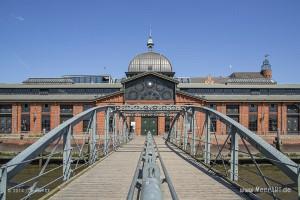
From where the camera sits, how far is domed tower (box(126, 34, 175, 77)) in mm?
63531

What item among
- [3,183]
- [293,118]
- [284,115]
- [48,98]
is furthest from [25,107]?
[3,183]

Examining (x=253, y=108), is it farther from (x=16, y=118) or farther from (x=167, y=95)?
(x=16, y=118)

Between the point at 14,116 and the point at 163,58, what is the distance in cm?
2565

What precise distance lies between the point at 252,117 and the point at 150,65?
1846 centimetres

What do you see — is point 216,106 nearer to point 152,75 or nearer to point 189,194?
point 152,75

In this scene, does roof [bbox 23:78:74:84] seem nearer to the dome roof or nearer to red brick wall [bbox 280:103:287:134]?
the dome roof

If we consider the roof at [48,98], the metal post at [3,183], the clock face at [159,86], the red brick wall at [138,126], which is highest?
the clock face at [159,86]

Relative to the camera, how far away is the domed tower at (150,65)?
6353 centimetres

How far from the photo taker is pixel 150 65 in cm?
6375

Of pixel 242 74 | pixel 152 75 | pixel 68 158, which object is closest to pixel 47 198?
pixel 68 158

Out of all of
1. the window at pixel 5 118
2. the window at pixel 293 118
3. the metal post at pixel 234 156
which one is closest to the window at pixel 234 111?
the window at pixel 293 118

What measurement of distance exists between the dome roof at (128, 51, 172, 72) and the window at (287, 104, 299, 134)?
19.9 meters

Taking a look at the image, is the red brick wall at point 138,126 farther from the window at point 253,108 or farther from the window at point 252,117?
the window at point 253,108

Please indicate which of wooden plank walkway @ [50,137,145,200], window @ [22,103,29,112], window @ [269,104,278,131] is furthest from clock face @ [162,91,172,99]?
wooden plank walkway @ [50,137,145,200]
